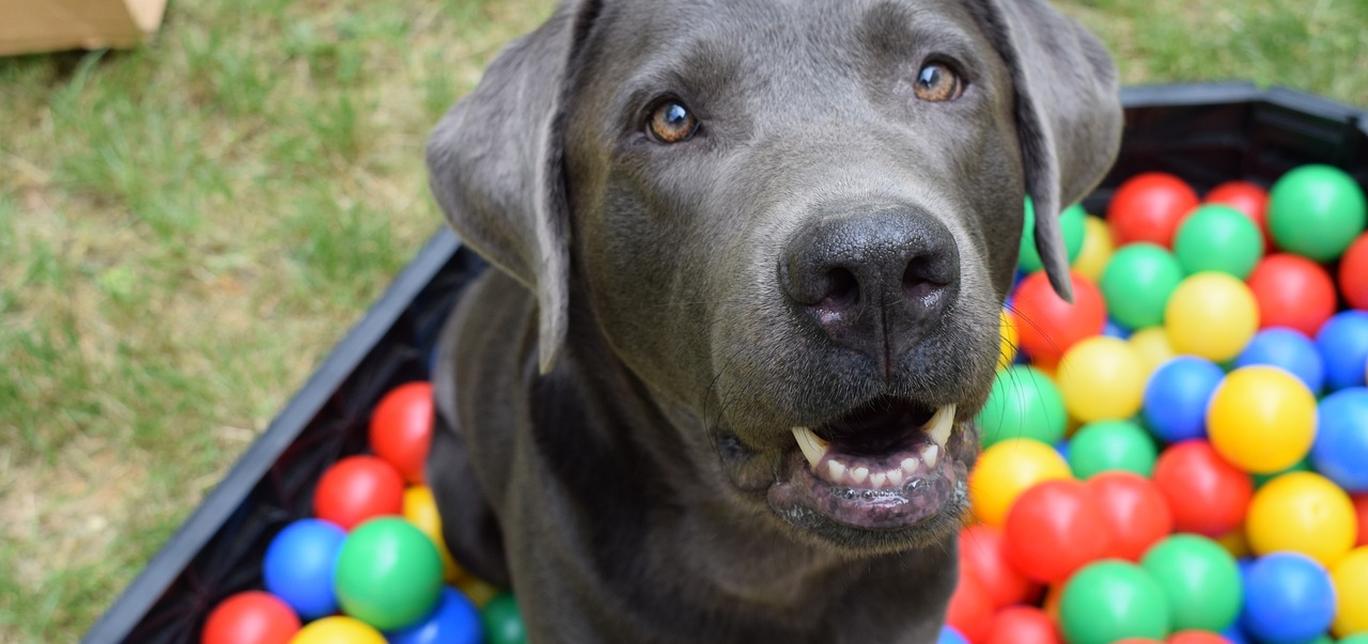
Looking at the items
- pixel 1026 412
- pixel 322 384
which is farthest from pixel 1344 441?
pixel 322 384

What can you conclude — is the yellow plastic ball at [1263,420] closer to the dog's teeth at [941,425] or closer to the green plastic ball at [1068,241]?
the green plastic ball at [1068,241]

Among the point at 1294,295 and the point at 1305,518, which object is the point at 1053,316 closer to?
the point at 1294,295

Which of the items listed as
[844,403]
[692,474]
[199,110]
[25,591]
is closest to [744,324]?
[844,403]

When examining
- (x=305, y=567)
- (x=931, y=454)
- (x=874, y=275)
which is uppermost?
(x=874, y=275)

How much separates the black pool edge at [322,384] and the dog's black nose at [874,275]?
2207mm

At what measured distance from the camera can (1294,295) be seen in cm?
407

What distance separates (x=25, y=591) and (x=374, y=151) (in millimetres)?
1904

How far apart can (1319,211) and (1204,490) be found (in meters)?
1.05

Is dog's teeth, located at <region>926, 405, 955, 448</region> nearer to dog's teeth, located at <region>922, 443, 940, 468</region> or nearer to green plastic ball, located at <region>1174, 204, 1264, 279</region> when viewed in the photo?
dog's teeth, located at <region>922, 443, 940, 468</region>

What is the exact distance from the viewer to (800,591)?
275 centimetres

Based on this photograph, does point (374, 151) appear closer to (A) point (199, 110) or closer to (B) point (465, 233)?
(A) point (199, 110)

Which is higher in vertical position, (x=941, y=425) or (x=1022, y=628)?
(x=941, y=425)

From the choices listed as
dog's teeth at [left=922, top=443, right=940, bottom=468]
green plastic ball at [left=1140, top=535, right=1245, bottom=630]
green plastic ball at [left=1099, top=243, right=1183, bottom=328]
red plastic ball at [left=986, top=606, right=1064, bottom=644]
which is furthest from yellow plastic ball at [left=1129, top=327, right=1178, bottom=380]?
dog's teeth at [left=922, top=443, right=940, bottom=468]

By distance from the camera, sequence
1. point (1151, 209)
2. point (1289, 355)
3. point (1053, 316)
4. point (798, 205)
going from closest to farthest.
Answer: point (798, 205) < point (1289, 355) < point (1053, 316) < point (1151, 209)
